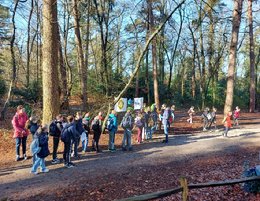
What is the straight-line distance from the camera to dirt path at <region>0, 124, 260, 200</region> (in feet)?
27.3

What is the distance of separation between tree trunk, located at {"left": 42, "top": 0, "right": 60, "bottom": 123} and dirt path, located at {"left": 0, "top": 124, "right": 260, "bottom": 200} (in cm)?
317

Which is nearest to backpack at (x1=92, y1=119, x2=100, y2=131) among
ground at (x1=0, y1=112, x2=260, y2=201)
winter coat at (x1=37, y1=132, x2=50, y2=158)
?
ground at (x1=0, y1=112, x2=260, y2=201)

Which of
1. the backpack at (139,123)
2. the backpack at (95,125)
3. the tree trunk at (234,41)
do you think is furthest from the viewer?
the tree trunk at (234,41)

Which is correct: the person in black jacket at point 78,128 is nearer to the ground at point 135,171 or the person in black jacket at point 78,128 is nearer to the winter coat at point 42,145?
the ground at point 135,171

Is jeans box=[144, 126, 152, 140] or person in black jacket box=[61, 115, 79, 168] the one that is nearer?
person in black jacket box=[61, 115, 79, 168]

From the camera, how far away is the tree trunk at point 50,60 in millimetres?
14375

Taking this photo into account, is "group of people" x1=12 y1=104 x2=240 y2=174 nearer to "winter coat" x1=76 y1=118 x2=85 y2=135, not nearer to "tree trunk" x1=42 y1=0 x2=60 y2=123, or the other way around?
"winter coat" x1=76 y1=118 x2=85 y2=135

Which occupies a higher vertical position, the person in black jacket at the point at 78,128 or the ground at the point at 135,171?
the person in black jacket at the point at 78,128

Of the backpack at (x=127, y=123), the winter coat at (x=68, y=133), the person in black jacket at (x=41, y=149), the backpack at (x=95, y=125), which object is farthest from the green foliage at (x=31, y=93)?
the person in black jacket at (x=41, y=149)

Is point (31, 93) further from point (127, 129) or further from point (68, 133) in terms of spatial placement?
point (68, 133)

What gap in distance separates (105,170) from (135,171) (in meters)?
1.01

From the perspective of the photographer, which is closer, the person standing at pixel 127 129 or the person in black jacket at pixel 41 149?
the person in black jacket at pixel 41 149

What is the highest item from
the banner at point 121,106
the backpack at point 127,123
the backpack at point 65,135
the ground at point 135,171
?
the banner at point 121,106

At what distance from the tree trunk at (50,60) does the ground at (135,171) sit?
6.30 feet
